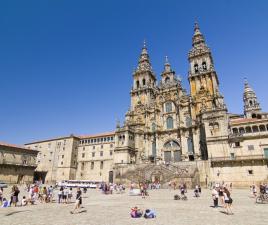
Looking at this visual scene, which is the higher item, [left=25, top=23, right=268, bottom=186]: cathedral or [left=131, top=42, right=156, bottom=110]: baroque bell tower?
[left=131, top=42, right=156, bottom=110]: baroque bell tower

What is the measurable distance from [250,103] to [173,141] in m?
43.7

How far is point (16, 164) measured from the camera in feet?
177

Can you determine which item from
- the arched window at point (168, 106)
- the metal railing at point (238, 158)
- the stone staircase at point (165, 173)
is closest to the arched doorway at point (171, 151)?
the arched window at point (168, 106)

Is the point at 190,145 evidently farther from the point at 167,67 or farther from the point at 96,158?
the point at 96,158

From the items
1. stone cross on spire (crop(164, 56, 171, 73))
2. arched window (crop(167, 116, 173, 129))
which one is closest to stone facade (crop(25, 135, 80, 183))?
arched window (crop(167, 116, 173, 129))

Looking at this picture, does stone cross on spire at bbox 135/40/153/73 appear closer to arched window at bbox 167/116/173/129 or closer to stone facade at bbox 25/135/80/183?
arched window at bbox 167/116/173/129

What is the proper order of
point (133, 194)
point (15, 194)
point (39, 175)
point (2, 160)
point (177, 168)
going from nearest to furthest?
point (15, 194) → point (133, 194) → point (177, 168) → point (2, 160) → point (39, 175)

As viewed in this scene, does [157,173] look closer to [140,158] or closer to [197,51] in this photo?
[140,158]

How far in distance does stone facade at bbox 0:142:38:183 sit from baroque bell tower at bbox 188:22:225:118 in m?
46.9

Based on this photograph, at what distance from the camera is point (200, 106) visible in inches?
2034

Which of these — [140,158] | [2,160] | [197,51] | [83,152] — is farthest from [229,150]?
[2,160]

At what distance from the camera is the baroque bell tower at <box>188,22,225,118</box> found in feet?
165

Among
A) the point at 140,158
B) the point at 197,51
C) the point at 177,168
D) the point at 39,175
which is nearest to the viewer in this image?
the point at 177,168

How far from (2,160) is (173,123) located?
1746 inches
